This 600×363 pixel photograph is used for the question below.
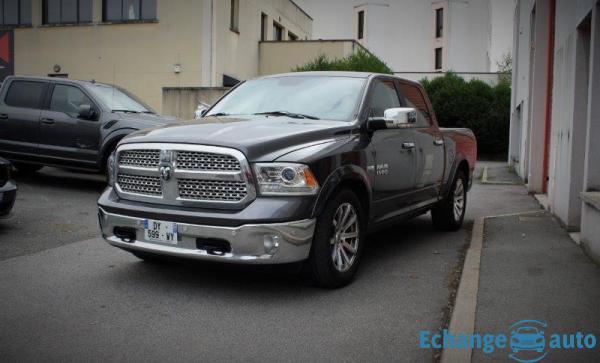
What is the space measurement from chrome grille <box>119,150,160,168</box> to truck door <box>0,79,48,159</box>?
637 cm

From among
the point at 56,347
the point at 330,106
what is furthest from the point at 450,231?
the point at 56,347

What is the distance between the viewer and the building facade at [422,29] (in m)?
50.2

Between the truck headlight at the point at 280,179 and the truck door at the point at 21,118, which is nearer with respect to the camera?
the truck headlight at the point at 280,179

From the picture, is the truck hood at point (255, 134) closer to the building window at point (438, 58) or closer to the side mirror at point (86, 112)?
the side mirror at point (86, 112)

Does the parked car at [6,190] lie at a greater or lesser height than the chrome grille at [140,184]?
lesser

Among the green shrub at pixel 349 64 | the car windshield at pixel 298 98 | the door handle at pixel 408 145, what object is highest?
the green shrub at pixel 349 64

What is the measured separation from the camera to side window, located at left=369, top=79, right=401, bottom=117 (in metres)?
6.06

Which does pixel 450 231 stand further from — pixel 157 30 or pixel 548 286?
pixel 157 30

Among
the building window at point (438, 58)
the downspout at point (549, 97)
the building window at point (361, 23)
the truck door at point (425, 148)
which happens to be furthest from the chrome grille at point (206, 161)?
the building window at point (361, 23)

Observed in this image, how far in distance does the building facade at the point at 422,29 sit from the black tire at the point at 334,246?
4502 cm

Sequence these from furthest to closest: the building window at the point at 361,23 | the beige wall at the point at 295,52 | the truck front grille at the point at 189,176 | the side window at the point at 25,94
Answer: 1. the building window at the point at 361,23
2. the beige wall at the point at 295,52
3. the side window at the point at 25,94
4. the truck front grille at the point at 189,176

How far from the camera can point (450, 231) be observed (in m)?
8.20

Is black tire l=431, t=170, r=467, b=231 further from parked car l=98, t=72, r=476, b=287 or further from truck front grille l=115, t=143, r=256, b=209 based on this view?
truck front grille l=115, t=143, r=256, b=209

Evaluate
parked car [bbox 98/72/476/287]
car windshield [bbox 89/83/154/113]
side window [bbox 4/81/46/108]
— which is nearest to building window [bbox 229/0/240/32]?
car windshield [bbox 89/83/154/113]
